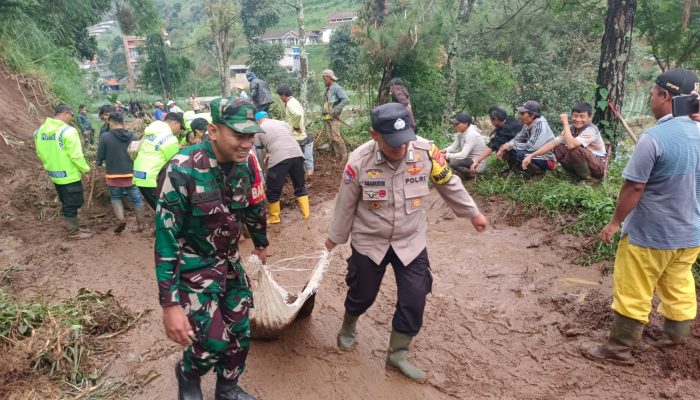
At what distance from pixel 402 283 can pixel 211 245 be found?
121 cm

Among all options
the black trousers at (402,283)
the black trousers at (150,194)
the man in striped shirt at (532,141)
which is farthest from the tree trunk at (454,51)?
the black trousers at (402,283)

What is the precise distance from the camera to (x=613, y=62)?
5617 mm

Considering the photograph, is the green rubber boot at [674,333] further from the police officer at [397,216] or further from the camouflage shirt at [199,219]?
the camouflage shirt at [199,219]

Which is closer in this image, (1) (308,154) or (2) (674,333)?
(2) (674,333)

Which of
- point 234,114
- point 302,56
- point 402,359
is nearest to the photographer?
point 234,114

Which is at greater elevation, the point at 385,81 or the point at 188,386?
the point at 385,81

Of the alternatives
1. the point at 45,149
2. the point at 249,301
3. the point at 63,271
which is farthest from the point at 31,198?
the point at 249,301

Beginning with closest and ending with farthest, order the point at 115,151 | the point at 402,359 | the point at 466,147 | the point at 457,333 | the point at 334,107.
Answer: the point at 402,359 → the point at 457,333 → the point at 115,151 → the point at 466,147 → the point at 334,107

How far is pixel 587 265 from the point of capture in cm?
428

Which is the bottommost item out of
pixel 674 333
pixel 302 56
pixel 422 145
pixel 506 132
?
pixel 674 333

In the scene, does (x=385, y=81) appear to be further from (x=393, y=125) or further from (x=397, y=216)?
(x=393, y=125)

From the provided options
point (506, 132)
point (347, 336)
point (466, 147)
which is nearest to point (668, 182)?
point (347, 336)

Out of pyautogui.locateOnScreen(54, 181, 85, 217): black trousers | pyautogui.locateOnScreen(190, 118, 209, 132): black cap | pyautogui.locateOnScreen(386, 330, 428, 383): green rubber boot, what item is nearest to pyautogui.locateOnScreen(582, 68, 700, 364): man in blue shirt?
pyautogui.locateOnScreen(386, 330, 428, 383): green rubber boot

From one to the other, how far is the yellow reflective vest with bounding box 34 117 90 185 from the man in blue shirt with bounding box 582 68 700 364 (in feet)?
19.5
